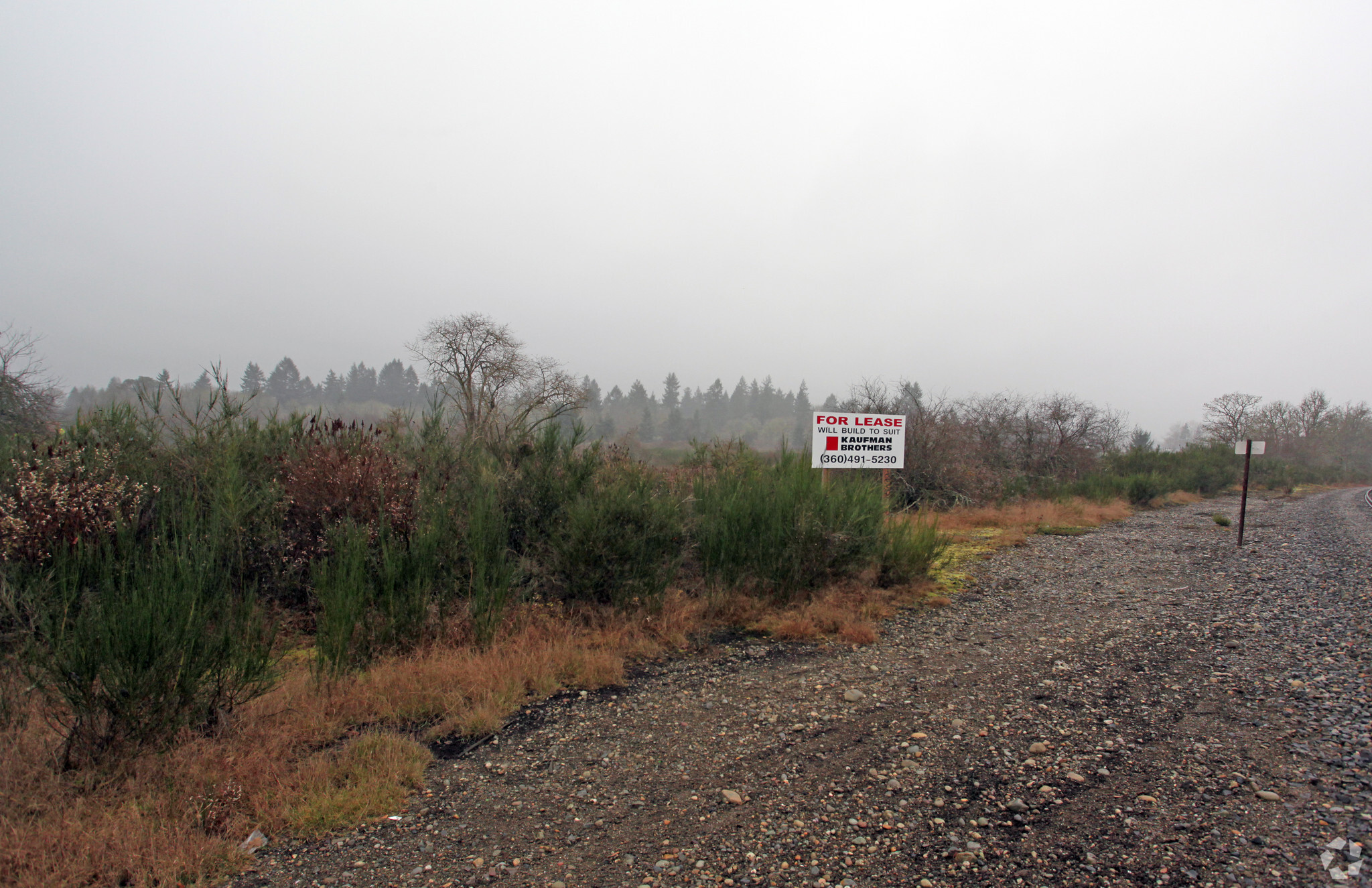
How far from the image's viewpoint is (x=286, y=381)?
6438 centimetres

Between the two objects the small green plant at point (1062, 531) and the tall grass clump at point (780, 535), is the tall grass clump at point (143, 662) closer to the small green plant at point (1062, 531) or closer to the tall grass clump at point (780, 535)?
the tall grass clump at point (780, 535)

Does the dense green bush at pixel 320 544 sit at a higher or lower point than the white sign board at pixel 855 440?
lower

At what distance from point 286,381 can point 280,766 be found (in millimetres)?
71555

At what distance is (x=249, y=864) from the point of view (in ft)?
8.77

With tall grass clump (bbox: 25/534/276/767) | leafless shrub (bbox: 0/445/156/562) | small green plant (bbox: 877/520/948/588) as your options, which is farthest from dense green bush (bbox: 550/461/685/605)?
leafless shrub (bbox: 0/445/156/562)

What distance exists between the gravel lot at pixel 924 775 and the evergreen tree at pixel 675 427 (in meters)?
60.9

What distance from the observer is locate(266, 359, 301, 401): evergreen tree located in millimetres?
61750

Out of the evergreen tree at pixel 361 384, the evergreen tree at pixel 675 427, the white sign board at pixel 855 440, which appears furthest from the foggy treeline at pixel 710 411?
the white sign board at pixel 855 440

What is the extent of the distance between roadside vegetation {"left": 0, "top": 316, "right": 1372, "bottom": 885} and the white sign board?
1.03 ft

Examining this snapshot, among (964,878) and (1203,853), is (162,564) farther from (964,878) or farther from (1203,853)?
(1203,853)

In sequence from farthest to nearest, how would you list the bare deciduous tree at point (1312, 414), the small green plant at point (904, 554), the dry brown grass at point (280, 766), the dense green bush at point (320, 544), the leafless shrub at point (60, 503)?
the bare deciduous tree at point (1312, 414), the small green plant at point (904, 554), the leafless shrub at point (60, 503), the dense green bush at point (320, 544), the dry brown grass at point (280, 766)

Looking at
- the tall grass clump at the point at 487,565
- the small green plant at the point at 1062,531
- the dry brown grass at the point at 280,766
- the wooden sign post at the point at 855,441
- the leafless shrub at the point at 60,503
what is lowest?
the dry brown grass at the point at 280,766

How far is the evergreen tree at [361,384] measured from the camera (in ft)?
237

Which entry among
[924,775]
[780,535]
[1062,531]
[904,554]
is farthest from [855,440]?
[1062,531]
